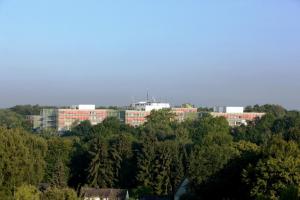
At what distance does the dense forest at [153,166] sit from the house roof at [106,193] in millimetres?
829

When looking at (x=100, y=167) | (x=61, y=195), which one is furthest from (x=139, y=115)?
(x=61, y=195)

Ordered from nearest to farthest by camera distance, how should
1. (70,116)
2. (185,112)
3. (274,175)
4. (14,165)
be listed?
1. (274,175)
2. (14,165)
3. (70,116)
4. (185,112)

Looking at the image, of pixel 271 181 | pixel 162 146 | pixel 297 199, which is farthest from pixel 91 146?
pixel 297 199

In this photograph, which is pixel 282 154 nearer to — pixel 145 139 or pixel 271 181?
pixel 271 181

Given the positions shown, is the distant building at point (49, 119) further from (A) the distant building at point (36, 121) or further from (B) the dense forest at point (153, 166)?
(B) the dense forest at point (153, 166)

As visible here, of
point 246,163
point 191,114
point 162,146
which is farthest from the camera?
point 191,114

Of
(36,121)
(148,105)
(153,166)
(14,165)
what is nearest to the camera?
(14,165)

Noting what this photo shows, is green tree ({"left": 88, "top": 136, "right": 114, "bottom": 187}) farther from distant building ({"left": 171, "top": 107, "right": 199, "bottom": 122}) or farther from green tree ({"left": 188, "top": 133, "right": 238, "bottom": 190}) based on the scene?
distant building ({"left": 171, "top": 107, "right": 199, "bottom": 122})

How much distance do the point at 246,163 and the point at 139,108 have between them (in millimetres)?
85087

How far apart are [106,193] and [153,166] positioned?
3581 mm

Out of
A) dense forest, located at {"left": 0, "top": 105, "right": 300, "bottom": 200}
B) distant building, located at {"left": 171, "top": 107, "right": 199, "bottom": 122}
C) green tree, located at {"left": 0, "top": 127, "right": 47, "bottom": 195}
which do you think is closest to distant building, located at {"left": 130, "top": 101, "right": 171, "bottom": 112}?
distant building, located at {"left": 171, "top": 107, "right": 199, "bottom": 122}

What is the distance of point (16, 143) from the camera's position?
124ft

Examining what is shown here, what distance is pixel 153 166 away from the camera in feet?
144

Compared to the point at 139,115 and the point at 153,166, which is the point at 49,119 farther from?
the point at 153,166
